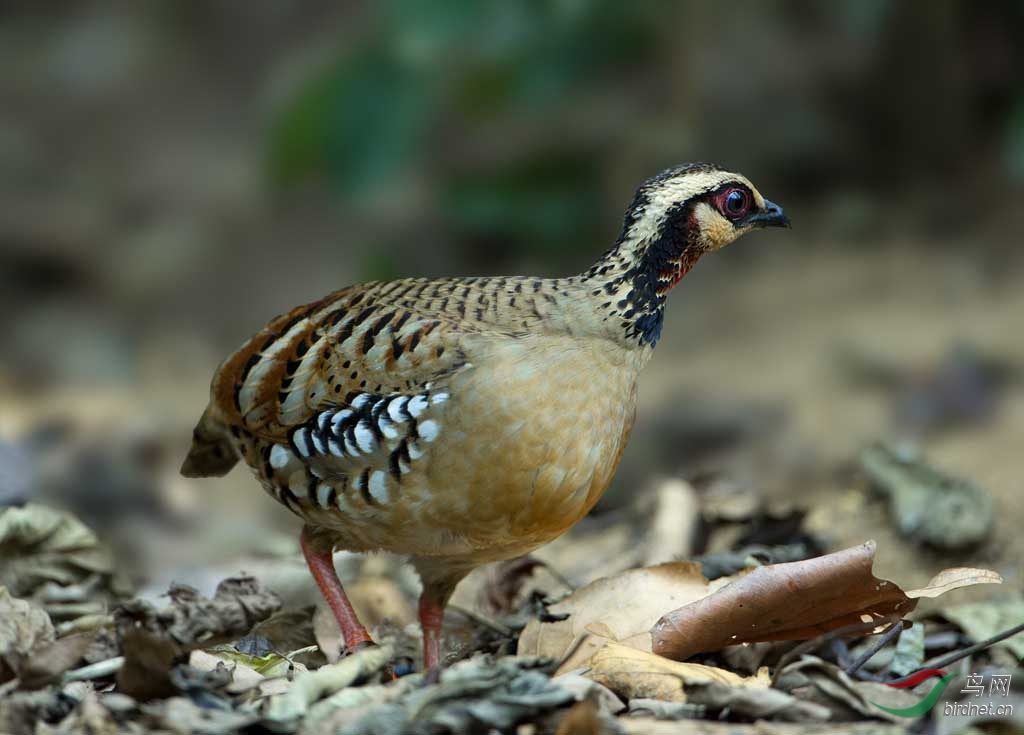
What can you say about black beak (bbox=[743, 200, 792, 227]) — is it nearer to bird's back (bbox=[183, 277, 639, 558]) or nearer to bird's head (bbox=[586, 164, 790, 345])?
bird's head (bbox=[586, 164, 790, 345])

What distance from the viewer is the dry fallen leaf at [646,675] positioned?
3703 mm

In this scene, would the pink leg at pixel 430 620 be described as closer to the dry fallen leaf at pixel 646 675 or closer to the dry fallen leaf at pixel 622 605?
the dry fallen leaf at pixel 622 605

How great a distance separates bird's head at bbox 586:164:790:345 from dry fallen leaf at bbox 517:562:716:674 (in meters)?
0.79

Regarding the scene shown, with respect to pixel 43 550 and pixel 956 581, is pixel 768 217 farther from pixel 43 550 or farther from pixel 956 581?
pixel 43 550

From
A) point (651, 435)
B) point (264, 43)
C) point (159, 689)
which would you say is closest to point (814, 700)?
point (159, 689)

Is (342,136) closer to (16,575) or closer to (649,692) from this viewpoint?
(16,575)

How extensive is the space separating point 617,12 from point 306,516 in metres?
6.85

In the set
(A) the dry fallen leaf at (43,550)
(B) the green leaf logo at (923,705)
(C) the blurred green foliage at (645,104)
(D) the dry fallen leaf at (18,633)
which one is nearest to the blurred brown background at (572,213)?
(C) the blurred green foliage at (645,104)

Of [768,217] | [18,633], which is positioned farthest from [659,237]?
[18,633]

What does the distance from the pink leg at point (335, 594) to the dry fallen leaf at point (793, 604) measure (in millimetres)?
1075

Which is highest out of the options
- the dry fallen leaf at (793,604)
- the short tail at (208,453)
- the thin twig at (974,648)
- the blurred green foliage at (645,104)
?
the blurred green foliage at (645,104)

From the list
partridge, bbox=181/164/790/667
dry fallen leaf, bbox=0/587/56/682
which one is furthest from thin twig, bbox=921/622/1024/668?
dry fallen leaf, bbox=0/587/56/682

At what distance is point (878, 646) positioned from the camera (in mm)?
4102

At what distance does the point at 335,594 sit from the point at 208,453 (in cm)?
89
